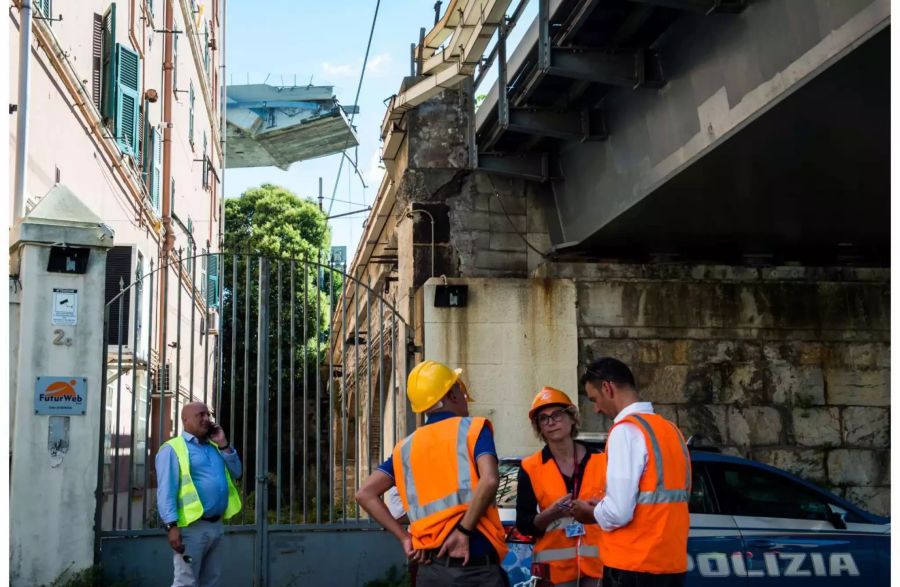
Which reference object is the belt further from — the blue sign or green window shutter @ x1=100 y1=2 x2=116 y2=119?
green window shutter @ x1=100 y1=2 x2=116 y2=119

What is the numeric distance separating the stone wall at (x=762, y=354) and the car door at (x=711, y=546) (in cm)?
349

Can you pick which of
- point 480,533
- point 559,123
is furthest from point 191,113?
point 480,533

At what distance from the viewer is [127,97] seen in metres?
15.0

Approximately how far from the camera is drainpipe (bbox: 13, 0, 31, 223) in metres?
10.2

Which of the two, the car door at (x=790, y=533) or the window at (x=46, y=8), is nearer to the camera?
the car door at (x=790, y=533)

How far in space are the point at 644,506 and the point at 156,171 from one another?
50.5 ft

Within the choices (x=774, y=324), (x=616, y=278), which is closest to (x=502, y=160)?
(x=616, y=278)

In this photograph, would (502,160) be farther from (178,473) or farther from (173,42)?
(173,42)

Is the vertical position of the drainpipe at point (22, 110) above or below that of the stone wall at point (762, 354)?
above

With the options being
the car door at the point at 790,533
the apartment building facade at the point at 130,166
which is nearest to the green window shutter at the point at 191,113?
the apartment building facade at the point at 130,166

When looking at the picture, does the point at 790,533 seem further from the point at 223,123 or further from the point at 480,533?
the point at 223,123

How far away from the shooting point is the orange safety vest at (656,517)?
187 inches

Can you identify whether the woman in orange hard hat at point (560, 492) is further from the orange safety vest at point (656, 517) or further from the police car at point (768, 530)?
the police car at point (768, 530)

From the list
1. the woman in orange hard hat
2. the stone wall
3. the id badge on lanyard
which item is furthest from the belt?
the stone wall
